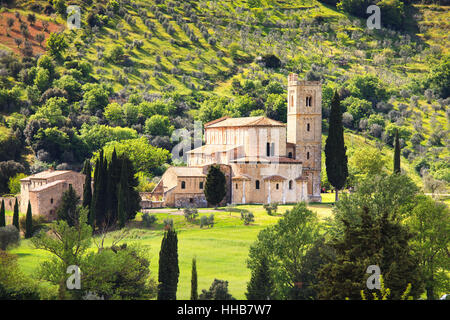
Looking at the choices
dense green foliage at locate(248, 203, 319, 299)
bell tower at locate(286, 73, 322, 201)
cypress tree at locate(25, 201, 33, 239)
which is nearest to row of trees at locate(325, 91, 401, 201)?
bell tower at locate(286, 73, 322, 201)

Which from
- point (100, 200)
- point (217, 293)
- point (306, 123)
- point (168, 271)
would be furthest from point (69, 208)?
point (217, 293)

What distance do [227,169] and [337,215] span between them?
24.0m

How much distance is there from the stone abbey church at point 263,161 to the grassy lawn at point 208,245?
2963 mm

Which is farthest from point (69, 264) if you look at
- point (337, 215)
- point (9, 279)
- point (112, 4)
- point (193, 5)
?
point (193, 5)

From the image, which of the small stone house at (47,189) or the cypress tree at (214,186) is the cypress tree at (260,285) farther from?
the small stone house at (47,189)

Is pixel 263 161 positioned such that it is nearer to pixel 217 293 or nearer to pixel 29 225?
pixel 29 225

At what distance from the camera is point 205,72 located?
143m

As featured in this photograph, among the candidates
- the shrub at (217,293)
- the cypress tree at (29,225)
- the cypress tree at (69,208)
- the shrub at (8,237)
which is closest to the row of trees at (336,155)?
the cypress tree at (69,208)

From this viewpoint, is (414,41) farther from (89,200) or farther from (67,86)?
(89,200)

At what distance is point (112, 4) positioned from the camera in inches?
6161

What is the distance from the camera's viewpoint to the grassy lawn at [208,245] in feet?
167

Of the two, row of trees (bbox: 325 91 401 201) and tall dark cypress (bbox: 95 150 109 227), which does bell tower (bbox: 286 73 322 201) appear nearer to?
row of trees (bbox: 325 91 401 201)

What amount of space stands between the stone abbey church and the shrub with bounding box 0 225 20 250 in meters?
17.5

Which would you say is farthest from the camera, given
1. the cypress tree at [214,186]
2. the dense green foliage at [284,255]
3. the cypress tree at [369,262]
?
the cypress tree at [214,186]
